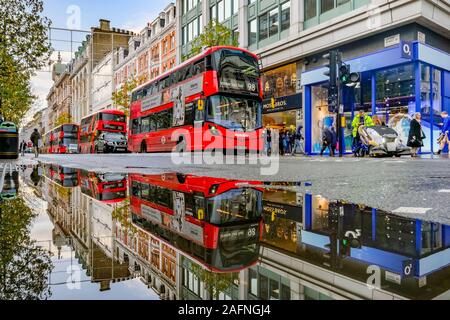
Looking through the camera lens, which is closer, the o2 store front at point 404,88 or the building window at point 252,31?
the o2 store front at point 404,88

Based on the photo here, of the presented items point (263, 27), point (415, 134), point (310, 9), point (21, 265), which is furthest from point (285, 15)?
point (21, 265)

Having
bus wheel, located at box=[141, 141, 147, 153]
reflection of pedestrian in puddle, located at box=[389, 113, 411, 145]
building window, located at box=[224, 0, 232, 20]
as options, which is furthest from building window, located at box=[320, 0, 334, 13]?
bus wheel, located at box=[141, 141, 147, 153]

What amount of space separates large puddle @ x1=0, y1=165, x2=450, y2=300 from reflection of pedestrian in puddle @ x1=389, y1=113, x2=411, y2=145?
1790cm

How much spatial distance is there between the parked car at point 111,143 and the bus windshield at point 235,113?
61.4 feet

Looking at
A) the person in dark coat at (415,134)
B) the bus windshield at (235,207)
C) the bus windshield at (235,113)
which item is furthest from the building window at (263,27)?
the bus windshield at (235,207)

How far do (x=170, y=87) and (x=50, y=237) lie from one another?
746 inches

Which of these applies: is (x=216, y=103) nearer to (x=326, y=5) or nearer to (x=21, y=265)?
(x=326, y=5)

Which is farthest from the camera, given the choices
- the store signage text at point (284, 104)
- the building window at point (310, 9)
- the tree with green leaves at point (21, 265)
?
the store signage text at point (284, 104)

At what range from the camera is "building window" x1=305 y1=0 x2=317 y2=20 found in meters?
24.7

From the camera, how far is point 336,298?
1104mm

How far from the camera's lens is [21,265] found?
4.65 ft

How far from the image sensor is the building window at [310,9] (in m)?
24.7

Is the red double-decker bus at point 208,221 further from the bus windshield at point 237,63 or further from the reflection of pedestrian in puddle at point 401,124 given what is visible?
the reflection of pedestrian in puddle at point 401,124
